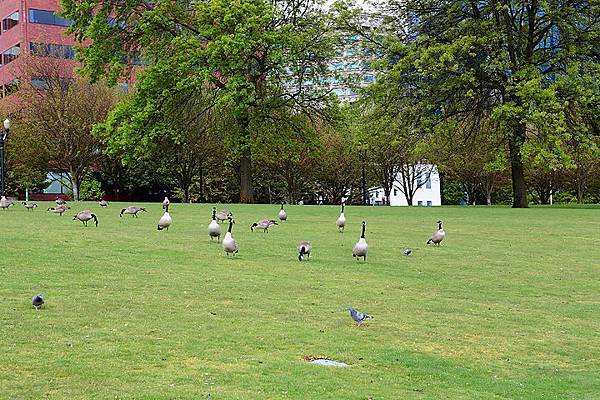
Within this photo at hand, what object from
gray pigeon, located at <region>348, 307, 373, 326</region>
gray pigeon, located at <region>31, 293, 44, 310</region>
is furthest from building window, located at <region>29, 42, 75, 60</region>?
gray pigeon, located at <region>348, 307, 373, 326</region>

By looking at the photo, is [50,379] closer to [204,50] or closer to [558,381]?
[558,381]

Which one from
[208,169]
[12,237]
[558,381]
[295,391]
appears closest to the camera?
[295,391]

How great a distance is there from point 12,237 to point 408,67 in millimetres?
25413

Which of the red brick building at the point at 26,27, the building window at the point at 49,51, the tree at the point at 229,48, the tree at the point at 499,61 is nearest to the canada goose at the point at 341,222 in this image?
the tree at the point at 499,61

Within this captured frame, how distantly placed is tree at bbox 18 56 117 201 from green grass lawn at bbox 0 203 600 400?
35.6 meters

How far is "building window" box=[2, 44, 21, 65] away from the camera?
9075 cm

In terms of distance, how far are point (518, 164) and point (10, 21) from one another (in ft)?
232

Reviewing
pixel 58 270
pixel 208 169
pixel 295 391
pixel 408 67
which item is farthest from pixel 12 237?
pixel 208 169

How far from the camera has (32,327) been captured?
1148cm

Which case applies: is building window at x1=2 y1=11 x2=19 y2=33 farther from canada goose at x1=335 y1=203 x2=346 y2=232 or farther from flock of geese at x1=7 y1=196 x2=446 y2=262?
canada goose at x1=335 y1=203 x2=346 y2=232

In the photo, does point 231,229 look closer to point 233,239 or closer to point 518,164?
point 233,239

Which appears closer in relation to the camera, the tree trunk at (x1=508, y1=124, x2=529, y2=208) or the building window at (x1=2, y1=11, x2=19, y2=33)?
the tree trunk at (x1=508, y1=124, x2=529, y2=208)

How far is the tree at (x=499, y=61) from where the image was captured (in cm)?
3866

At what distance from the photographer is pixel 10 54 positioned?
9325 centimetres
